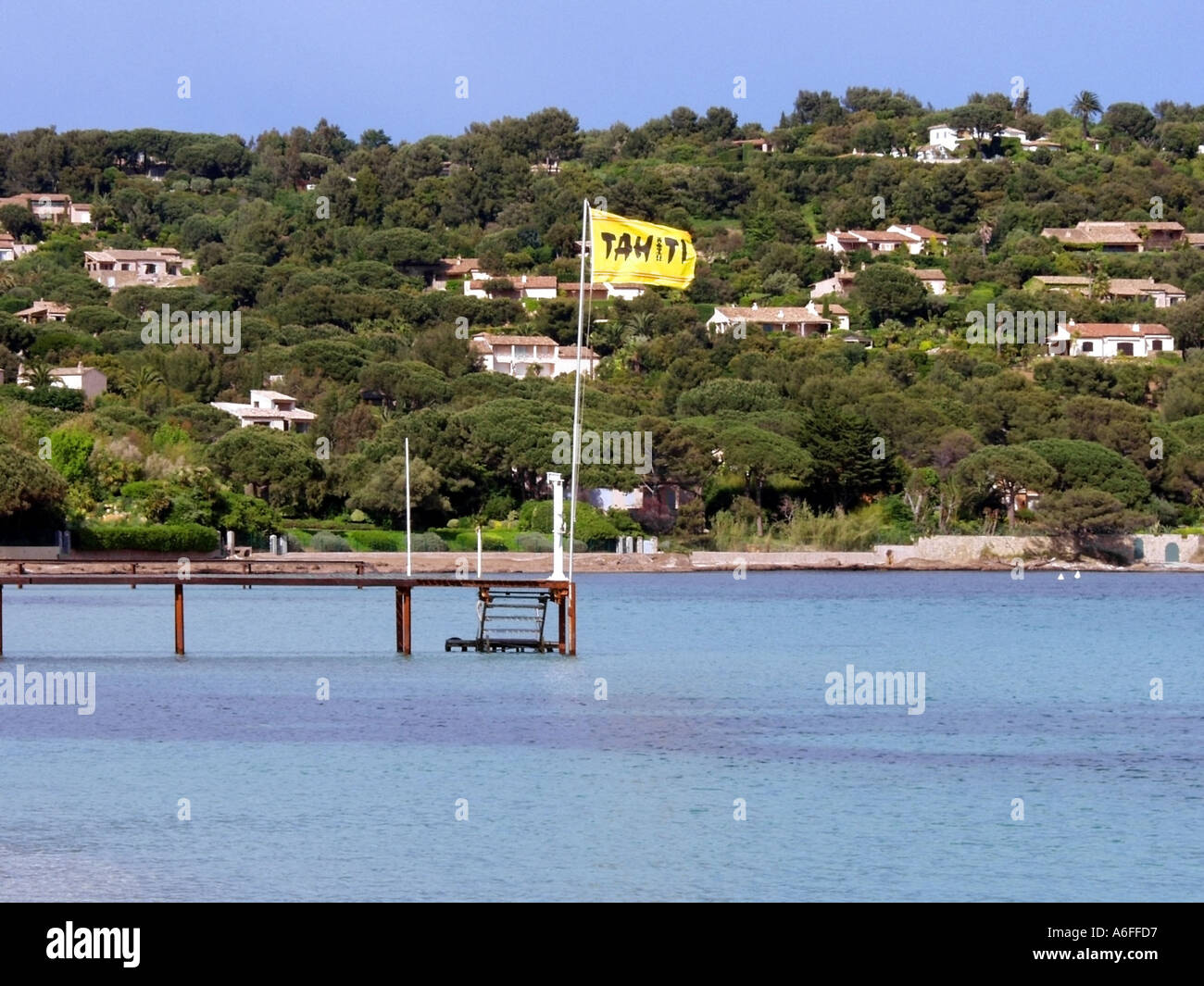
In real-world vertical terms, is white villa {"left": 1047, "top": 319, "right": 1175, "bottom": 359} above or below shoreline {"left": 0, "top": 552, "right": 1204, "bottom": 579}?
above

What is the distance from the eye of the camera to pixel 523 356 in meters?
122

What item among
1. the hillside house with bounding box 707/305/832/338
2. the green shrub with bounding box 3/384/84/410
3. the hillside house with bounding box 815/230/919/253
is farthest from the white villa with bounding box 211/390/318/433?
the hillside house with bounding box 815/230/919/253

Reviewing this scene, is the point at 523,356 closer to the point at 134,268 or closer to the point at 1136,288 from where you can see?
the point at 1136,288

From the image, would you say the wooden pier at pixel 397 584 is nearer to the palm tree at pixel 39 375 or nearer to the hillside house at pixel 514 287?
the palm tree at pixel 39 375

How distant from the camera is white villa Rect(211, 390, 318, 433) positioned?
94.8 m

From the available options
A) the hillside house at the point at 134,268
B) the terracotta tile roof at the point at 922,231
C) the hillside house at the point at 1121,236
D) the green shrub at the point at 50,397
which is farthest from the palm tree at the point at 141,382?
the hillside house at the point at 1121,236

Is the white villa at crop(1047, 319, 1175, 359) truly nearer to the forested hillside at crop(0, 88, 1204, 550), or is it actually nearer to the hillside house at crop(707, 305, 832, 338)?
the forested hillside at crop(0, 88, 1204, 550)

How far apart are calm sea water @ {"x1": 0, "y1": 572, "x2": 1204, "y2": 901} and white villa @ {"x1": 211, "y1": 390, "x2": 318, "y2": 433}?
49.3 meters

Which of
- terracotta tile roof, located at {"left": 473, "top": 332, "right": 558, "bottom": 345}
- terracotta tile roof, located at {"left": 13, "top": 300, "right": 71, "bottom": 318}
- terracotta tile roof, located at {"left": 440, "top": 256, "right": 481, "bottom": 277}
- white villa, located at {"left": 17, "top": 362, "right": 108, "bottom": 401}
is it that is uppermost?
terracotta tile roof, located at {"left": 440, "top": 256, "right": 481, "bottom": 277}

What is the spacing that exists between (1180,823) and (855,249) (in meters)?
138

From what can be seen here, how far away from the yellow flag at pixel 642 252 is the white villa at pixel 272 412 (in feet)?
202

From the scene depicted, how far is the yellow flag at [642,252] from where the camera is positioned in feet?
108

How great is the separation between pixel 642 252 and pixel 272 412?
213ft

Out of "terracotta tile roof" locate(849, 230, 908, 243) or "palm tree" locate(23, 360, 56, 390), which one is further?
"terracotta tile roof" locate(849, 230, 908, 243)
